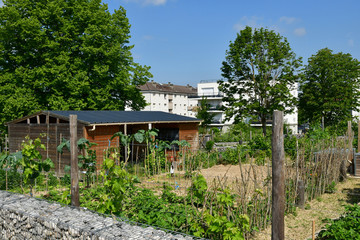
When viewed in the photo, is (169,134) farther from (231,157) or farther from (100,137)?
(100,137)

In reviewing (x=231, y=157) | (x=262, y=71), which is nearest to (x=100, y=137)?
(x=231, y=157)

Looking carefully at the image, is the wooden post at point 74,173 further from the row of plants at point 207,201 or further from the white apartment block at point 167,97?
the white apartment block at point 167,97

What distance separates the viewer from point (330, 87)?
122ft

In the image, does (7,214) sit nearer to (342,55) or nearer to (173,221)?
(173,221)

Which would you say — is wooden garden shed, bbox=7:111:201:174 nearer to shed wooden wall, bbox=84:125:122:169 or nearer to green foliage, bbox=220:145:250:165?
shed wooden wall, bbox=84:125:122:169

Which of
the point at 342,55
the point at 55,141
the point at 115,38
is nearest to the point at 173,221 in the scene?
the point at 55,141

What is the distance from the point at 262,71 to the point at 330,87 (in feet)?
36.8

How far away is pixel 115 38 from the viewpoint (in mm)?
25703

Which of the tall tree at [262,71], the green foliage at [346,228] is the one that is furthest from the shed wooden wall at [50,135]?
the tall tree at [262,71]

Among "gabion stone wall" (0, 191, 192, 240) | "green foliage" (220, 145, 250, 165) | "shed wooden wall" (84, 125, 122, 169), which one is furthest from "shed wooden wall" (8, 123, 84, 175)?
"green foliage" (220, 145, 250, 165)

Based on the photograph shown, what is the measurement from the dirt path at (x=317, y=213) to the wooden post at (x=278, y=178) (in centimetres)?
202

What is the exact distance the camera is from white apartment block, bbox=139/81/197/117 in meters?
63.8

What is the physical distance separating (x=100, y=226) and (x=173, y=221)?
2016 millimetres

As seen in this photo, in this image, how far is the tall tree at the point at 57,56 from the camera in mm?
22500
